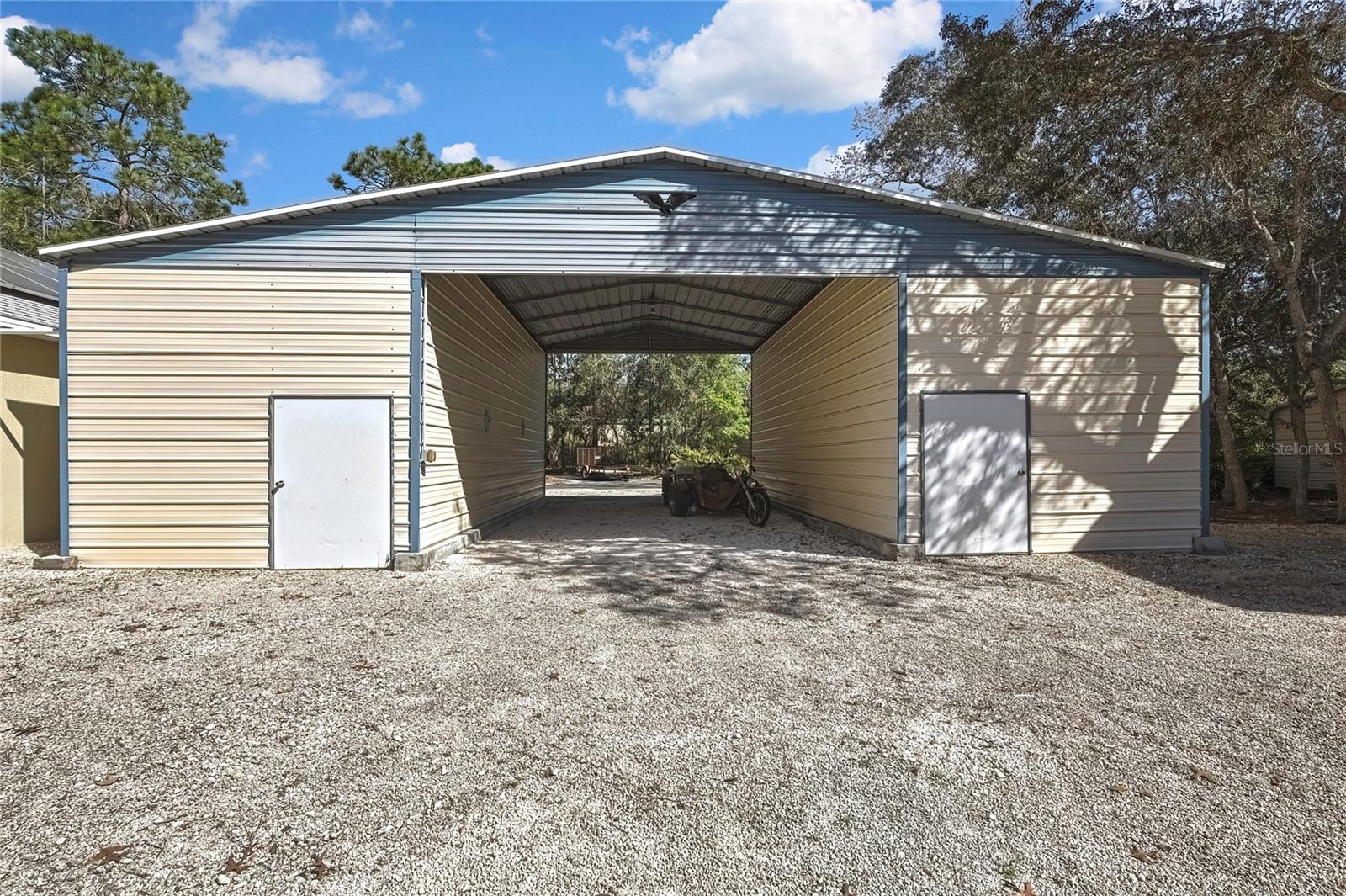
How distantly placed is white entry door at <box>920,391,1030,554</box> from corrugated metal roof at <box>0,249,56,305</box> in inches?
417

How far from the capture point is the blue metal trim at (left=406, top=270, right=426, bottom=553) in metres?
6.29

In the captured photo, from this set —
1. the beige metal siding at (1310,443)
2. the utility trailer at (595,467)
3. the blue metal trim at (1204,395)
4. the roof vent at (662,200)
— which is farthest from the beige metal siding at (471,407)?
the beige metal siding at (1310,443)

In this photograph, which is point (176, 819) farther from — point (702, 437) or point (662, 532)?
point (702, 437)

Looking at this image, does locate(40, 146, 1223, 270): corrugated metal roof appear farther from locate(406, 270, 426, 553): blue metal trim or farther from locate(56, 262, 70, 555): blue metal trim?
locate(406, 270, 426, 553): blue metal trim

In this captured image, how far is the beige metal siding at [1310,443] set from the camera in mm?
14774

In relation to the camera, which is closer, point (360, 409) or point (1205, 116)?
point (360, 409)

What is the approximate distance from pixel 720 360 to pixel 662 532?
55.4ft

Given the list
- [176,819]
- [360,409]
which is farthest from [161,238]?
[176,819]

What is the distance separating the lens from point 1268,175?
9.27m

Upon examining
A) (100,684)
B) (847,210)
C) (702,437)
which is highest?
(847,210)

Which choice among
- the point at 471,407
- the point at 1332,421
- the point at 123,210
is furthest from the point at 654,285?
the point at 123,210

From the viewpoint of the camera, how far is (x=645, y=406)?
23.9 meters

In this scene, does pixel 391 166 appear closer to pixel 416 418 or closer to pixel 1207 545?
pixel 416 418

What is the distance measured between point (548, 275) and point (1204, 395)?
7.05m
